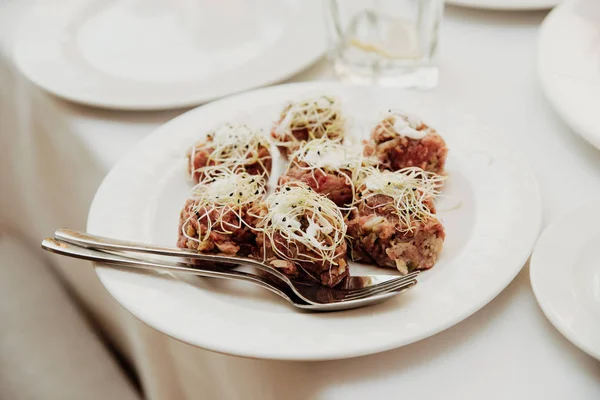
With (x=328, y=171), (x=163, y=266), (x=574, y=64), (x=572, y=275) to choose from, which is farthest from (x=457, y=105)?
(x=163, y=266)

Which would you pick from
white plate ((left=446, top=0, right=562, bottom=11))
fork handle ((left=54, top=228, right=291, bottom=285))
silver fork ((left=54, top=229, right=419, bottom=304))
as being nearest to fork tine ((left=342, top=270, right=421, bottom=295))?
silver fork ((left=54, top=229, right=419, bottom=304))

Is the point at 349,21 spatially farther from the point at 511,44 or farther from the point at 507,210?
the point at 507,210

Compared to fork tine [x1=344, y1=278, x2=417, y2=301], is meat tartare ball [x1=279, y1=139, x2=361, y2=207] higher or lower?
higher

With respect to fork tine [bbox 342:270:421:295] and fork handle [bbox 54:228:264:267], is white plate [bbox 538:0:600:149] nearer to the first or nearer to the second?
fork tine [bbox 342:270:421:295]

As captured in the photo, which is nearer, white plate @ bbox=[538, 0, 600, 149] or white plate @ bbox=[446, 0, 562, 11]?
white plate @ bbox=[538, 0, 600, 149]

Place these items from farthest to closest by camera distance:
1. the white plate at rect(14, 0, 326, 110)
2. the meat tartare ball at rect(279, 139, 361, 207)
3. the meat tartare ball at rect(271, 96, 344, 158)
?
the white plate at rect(14, 0, 326, 110), the meat tartare ball at rect(271, 96, 344, 158), the meat tartare ball at rect(279, 139, 361, 207)

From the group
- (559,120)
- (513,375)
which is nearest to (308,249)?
(513,375)

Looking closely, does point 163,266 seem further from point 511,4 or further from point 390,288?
point 511,4

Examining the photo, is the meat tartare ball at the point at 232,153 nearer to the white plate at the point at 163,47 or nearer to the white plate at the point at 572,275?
the white plate at the point at 163,47
